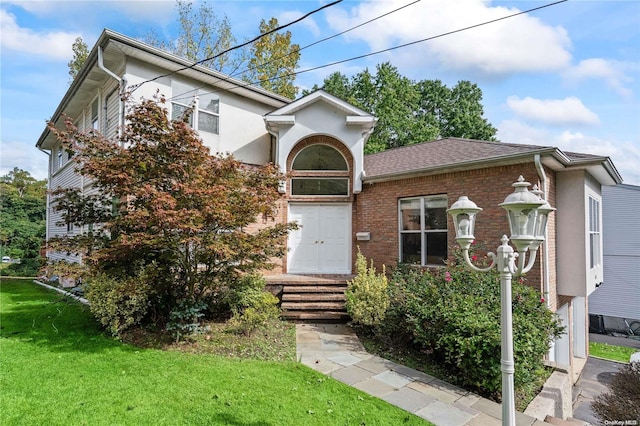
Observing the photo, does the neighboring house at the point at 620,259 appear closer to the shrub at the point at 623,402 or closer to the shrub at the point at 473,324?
the shrub at the point at 623,402

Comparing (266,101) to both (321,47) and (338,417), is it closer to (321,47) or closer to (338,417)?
(321,47)

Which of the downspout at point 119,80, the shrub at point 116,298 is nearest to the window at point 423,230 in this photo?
the shrub at point 116,298

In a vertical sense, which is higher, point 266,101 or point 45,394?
point 266,101

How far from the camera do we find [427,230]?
29.2ft

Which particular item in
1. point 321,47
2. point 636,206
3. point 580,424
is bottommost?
point 580,424

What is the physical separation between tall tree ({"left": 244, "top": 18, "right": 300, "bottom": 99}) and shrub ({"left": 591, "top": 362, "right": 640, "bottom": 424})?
19228 mm

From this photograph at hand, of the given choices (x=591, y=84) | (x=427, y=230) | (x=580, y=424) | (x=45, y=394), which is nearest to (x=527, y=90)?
(x=591, y=84)

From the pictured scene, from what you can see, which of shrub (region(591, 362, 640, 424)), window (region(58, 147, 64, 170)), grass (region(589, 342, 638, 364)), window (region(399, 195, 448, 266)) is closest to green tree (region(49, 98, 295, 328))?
window (region(399, 195, 448, 266))

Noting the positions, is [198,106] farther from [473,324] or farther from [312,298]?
[473,324]

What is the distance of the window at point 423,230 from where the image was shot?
28.5 ft

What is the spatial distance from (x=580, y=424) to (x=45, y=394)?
6671mm

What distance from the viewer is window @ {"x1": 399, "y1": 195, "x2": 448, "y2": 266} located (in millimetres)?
8695

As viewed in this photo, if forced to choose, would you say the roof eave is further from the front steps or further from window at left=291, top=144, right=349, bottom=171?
the front steps

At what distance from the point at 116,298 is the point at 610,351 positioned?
60.0 ft
